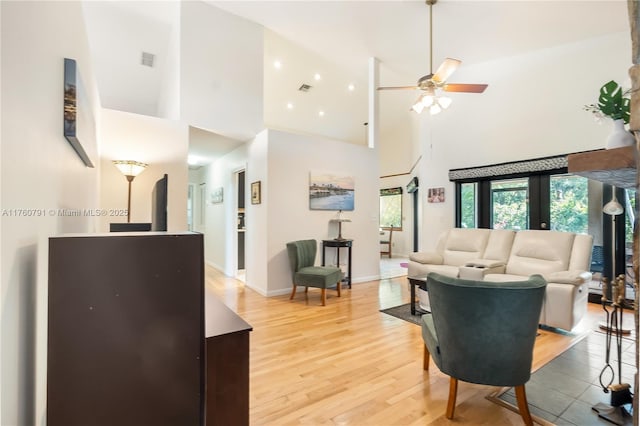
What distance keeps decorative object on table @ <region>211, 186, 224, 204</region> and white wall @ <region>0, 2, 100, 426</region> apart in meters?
5.06

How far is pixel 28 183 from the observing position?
2.98 ft

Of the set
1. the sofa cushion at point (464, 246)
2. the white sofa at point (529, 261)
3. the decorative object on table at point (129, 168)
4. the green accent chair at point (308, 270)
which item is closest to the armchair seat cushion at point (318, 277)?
the green accent chair at point (308, 270)

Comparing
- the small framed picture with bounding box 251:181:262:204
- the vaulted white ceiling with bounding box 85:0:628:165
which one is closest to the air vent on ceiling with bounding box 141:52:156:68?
the vaulted white ceiling with bounding box 85:0:628:165

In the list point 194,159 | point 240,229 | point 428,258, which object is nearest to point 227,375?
point 428,258

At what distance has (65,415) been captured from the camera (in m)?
0.79

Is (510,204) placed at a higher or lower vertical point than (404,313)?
higher

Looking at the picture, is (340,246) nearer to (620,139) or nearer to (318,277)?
(318,277)

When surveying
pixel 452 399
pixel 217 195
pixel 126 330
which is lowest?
pixel 452 399

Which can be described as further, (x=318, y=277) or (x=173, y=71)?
(x=173, y=71)

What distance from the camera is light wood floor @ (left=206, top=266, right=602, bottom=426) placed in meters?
1.77

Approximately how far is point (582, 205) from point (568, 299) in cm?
245

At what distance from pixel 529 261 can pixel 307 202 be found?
3.10 meters

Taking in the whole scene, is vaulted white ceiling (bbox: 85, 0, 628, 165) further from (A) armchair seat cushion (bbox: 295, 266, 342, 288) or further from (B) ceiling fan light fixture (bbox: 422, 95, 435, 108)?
(A) armchair seat cushion (bbox: 295, 266, 342, 288)

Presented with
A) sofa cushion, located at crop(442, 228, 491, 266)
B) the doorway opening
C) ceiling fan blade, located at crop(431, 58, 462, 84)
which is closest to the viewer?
ceiling fan blade, located at crop(431, 58, 462, 84)
